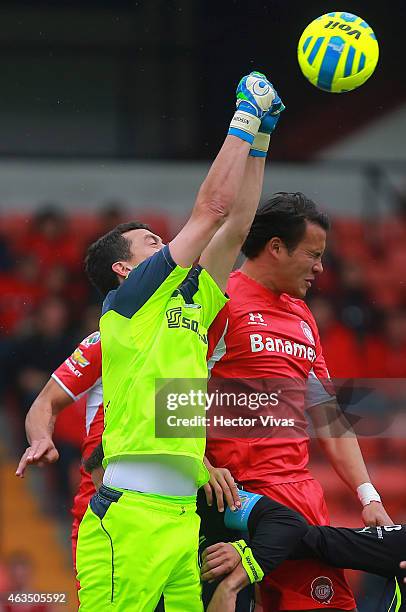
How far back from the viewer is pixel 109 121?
11.0 meters

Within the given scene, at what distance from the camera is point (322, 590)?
12.4 ft

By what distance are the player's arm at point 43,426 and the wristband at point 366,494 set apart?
3.53ft

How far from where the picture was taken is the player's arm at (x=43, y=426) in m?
3.67

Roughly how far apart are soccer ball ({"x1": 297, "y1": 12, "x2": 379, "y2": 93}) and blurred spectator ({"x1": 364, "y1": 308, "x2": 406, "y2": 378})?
4.48 meters

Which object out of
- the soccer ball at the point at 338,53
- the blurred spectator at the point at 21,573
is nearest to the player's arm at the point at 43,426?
the soccer ball at the point at 338,53

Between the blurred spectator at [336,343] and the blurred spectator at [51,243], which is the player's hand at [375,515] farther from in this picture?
the blurred spectator at [51,243]

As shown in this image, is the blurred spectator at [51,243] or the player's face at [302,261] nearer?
the player's face at [302,261]

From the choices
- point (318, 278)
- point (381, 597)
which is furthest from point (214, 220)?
point (318, 278)

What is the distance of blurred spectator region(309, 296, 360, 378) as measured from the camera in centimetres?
782

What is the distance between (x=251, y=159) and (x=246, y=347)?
0.64 metres

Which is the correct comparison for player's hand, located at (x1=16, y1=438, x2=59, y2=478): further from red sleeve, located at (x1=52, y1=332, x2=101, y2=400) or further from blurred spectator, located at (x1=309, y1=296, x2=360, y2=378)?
blurred spectator, located at (x1=309, y1=296, x2=360, y2=378)

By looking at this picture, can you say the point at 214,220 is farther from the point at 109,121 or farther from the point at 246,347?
the point at 109,121

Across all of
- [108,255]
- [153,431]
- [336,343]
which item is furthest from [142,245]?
[336,343]

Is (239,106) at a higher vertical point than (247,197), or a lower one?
higher
